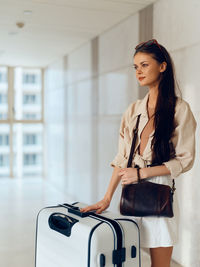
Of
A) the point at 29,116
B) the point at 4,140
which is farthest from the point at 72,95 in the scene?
the point at 4,140

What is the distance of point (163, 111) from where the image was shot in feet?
5.68

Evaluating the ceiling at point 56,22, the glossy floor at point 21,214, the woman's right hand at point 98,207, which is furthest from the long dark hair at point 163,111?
the ceiling at point 56,22

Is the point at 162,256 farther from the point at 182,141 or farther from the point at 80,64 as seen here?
the point at 80,64

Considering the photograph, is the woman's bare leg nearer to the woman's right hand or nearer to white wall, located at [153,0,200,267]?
the woman's right hand

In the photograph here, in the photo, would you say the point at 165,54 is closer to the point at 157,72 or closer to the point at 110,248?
the point at 157,72

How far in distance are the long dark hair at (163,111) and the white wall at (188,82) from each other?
1607 mm

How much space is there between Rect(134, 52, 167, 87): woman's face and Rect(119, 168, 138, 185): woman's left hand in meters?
0.42

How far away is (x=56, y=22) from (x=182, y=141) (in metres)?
3.93

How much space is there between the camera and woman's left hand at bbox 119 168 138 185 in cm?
174

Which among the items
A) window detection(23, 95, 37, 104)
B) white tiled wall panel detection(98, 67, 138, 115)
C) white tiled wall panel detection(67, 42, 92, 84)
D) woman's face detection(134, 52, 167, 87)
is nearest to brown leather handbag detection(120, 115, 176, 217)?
woman's face detection(134, 52, 167, 87)

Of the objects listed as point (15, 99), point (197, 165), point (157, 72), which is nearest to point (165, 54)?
point (157, 72)

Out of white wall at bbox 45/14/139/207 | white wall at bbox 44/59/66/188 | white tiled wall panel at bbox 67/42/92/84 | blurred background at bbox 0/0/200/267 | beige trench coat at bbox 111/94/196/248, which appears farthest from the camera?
white wall at bbox 44/59/66/188

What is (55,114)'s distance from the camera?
863 cm

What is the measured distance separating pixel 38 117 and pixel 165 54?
27.3 ft
